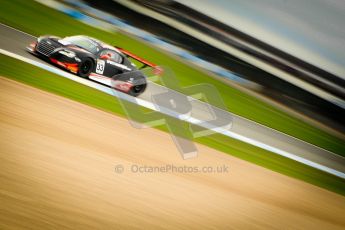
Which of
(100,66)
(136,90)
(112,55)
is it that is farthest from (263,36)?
(100,66)

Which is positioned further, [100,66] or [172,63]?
[172,63]

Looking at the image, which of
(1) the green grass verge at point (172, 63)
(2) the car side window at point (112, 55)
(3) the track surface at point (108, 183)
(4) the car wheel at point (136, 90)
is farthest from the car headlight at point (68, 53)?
→ (4) the car wheel at point (136, 90)

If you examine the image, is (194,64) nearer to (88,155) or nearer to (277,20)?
(277,20)

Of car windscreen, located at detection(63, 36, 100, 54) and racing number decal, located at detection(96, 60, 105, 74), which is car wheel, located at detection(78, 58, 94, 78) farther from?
car windscreen, located at detection(63, 36, 100, 54)

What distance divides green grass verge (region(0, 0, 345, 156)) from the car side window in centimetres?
96

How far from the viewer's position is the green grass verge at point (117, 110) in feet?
16.8

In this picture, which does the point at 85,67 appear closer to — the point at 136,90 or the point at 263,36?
the point at 136,90

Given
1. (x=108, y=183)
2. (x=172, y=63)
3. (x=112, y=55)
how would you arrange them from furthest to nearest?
(x=172, y=63), (x=112, y=55), (x=108, y=183)

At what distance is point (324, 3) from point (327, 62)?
1.43m

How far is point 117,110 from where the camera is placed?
5.52m

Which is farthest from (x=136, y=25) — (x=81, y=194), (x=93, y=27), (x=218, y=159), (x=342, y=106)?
(x=342, y=106)

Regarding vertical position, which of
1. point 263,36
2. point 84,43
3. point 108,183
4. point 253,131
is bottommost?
point 253,131

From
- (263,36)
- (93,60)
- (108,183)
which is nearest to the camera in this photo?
(108,183)

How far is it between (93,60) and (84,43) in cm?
38
